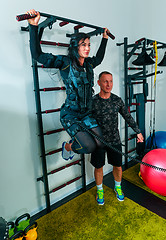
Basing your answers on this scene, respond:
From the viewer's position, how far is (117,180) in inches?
91.4

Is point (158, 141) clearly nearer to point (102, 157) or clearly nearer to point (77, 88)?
point (102, 157)

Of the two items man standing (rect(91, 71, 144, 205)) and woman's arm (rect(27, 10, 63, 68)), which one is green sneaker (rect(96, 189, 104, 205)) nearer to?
man standing (rect(91, 71, 144, 205))

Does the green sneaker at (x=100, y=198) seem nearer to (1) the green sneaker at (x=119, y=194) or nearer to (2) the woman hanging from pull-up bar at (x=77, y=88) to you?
(1) the green sneaker at (x=119, y=194)

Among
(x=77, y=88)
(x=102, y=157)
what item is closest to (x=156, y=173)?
(x=102, y=157)

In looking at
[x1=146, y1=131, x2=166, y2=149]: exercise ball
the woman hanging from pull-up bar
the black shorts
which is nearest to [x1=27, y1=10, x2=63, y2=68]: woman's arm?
the woman hanging from pull-up bar

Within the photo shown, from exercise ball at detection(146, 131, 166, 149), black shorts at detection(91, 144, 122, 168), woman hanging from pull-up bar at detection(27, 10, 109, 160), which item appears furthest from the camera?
exercise ball at detection(146, 131, 166, 149)

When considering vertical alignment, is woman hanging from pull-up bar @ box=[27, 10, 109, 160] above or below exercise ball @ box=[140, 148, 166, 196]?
above

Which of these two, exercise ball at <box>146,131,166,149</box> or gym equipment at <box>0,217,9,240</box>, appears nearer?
gym equipment at <box>0,217,9,240</box>

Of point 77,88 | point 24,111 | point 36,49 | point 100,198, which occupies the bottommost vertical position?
point 100,198

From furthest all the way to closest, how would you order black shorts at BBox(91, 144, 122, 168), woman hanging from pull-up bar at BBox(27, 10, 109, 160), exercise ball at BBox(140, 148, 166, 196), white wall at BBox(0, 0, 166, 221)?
black shorts at BBox(91, 144, 122, 168)
exercise ball at BBox(140, 148, 166, 196)
white wall at BBox(0, 0, 166, 221)
woman hanging from pull-up bar at BBox(27, 10, 109, 160)

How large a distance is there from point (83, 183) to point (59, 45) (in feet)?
5.59

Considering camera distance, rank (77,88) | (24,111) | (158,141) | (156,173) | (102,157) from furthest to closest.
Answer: (158,141), (102,157), (156,173), (24,111), (77,88)

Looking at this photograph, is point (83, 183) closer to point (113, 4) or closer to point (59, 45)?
point (59, 45)

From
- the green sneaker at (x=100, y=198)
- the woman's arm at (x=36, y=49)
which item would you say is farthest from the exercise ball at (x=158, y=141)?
the woman's arm at (x=36, y=49)
